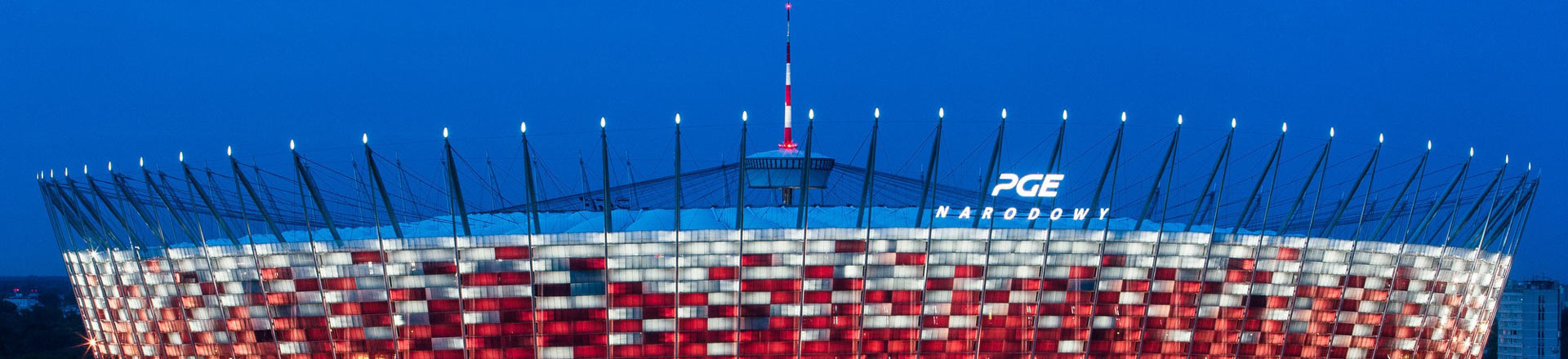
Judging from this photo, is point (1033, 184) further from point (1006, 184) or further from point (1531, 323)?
point (1531, 323)

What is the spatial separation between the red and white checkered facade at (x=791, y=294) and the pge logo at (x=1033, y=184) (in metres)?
3.30

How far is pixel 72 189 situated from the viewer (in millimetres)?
72938

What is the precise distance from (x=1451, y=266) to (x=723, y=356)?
47903 millimetres

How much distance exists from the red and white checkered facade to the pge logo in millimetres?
3300

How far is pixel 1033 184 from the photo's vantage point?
2657 inches

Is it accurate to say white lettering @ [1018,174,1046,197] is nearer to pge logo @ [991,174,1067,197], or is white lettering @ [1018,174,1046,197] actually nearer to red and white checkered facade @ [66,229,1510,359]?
pge logo @ [991,174,1067,197]

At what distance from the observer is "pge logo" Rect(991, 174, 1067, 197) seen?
66.7 meters

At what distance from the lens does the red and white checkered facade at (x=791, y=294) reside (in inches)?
2726

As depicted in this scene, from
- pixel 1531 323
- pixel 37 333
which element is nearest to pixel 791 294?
pixel 1531 323

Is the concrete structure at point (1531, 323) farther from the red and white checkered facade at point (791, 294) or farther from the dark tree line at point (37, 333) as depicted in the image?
the dark tree line at point (37, 333)

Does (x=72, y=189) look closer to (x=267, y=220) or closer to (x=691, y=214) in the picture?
(x=267, y=220)

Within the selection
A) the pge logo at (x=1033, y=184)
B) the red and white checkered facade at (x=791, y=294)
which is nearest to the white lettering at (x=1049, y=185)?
the pge logo at (x=1033, y=184)

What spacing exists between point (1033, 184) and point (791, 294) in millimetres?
15713

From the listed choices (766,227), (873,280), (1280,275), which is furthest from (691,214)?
(1280,275)
